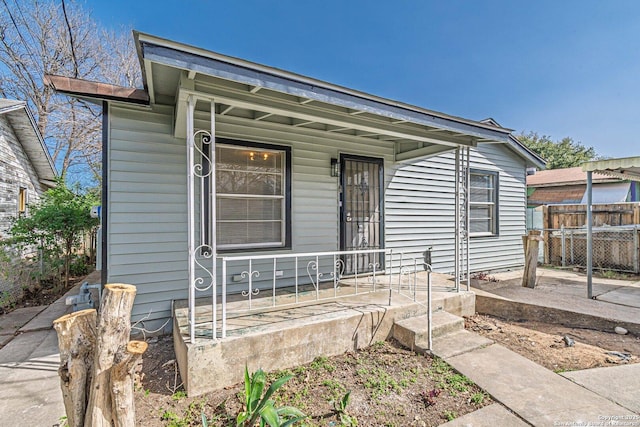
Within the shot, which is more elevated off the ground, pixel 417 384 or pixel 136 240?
pixel 136 240

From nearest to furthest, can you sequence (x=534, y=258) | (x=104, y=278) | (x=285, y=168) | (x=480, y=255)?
1. (x=104, y=278)
2. (x=285, y=168)
3. (x=534, y=258)
4. (x=480, y=255)

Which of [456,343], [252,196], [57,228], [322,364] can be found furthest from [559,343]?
[57,228]

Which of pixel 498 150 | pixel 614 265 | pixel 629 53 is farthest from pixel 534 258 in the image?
pixel 629 53

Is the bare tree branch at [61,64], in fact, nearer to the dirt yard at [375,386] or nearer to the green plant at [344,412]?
the dirt yard at [375,386]

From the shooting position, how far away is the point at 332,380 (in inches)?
104

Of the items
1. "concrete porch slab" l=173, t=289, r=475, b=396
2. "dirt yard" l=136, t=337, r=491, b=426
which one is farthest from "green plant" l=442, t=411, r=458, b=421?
"concrete porch slab" l=173, t=289, r=475, b=396

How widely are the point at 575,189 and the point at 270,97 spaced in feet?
50.8

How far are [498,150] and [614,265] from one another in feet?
14.0

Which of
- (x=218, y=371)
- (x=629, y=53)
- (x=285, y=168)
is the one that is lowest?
(x=218, y=371)

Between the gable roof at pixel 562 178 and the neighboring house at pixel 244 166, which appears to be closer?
the neighboring house at pixel 244 166

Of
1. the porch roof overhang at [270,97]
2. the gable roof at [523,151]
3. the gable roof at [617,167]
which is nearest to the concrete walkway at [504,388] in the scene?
the porch roof overhang at [270,97]

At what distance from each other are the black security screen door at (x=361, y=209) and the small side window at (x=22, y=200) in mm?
9939

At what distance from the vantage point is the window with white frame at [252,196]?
3.95 metres

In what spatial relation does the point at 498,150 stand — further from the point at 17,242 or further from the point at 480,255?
the point at 17,242
